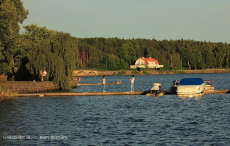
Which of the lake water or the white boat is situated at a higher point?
the white boat

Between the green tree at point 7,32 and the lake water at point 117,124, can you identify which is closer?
the lake water at point 117,124

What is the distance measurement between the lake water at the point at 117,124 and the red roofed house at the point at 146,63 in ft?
474

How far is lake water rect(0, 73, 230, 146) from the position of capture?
21281 millimetres

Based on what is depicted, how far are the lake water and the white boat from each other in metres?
4.80

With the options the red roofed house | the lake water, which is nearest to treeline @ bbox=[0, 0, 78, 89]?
the lake water

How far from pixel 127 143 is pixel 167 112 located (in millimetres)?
13341

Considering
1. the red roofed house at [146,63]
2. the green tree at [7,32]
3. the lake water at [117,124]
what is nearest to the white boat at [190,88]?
the lake water at [117,124]

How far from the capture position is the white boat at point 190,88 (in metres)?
45.0

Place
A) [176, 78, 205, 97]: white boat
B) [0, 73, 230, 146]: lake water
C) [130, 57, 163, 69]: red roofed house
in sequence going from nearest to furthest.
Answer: [0, 73, 230, 146]: lake water
[176, 78, 205, 97]: white boat
[130, 57, 163, 69]: red roofed house

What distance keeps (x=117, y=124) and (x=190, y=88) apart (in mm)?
20777

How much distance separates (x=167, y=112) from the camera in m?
33.2

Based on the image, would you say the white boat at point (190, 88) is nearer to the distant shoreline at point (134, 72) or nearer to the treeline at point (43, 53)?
the treeline at point (43, 53)

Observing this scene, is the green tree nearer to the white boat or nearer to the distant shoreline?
the white boat

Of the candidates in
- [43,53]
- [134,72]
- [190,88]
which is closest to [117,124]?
[190,88]
